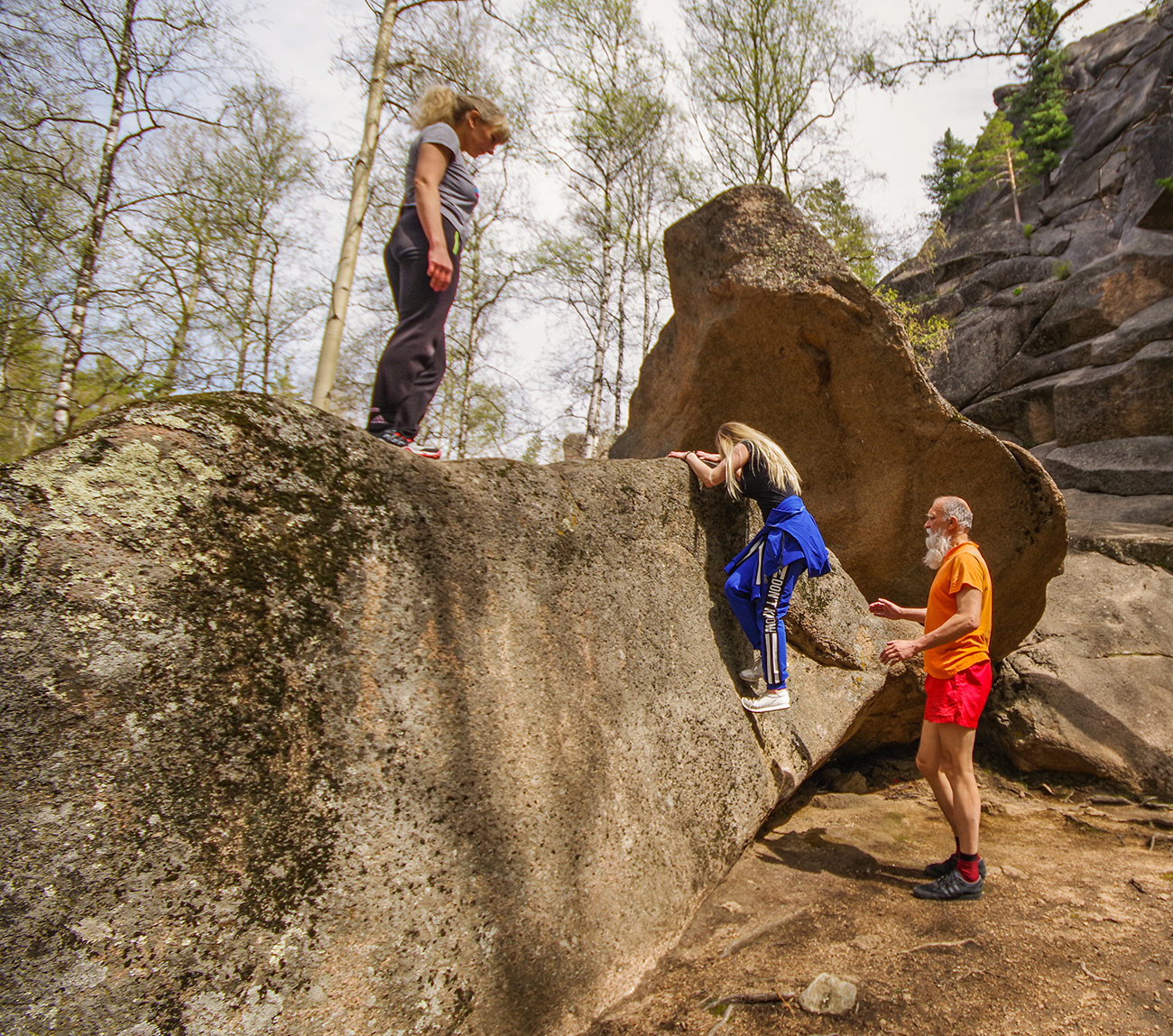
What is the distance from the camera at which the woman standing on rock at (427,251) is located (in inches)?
112

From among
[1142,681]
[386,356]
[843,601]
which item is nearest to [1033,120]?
[1142,681]

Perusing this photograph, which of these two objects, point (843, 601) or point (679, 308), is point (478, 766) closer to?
point (843, 601)

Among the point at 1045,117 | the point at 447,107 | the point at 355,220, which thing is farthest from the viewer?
the point at 1045,117

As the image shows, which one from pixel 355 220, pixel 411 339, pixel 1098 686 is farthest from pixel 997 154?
pixel 411 339

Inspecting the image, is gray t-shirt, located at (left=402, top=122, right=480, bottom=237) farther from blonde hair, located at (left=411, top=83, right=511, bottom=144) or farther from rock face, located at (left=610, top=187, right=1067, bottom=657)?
rock face, located at (left=610, top=187, right=1067, bottom=657)

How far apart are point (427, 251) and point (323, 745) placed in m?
2.10

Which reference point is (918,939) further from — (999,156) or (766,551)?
(999,156)

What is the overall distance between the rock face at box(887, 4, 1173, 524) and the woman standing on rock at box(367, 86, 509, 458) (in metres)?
9.83

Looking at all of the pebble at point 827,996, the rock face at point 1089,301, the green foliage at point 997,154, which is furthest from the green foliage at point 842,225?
the green foliage at point 997,154

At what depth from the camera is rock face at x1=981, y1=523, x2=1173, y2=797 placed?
16.4ft

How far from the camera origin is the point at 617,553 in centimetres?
312

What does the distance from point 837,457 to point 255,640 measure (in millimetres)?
4670

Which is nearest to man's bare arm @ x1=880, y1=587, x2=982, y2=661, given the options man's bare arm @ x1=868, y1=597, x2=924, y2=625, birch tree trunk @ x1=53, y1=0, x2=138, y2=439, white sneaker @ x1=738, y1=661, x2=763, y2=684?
man's bare arm @ x1=868, y1=597, x2=924, y2=625

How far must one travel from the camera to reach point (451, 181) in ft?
10.1
